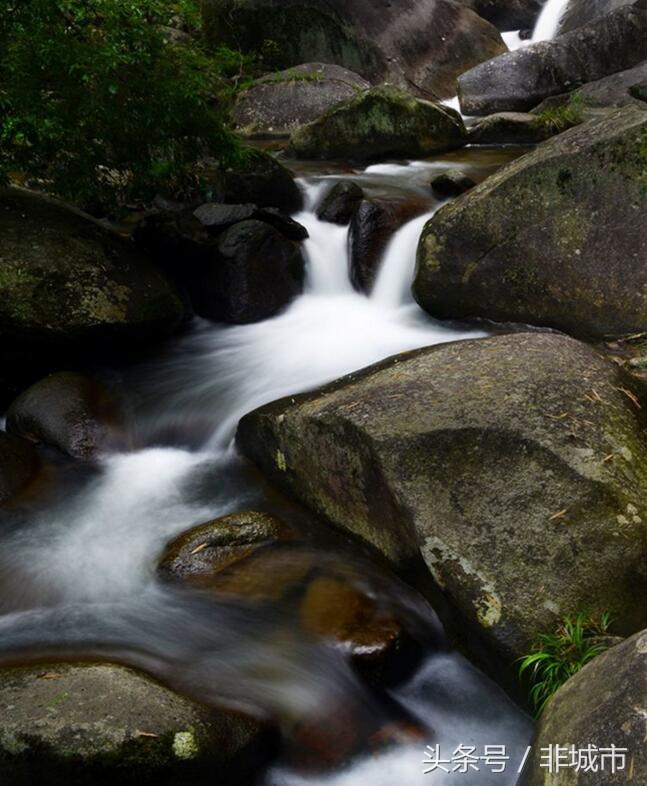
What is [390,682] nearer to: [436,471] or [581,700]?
[436,471]

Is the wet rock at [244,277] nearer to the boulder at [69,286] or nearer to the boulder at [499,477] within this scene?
the boulder at [69,286]

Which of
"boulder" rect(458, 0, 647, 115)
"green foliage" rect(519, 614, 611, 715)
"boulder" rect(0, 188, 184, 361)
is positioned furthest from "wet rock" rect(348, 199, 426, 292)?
"boulder" rect(458, 0, 647, 115)

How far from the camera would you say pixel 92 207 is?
25.9 feet

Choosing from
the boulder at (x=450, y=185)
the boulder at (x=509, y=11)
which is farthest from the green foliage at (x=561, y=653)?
the boulder at (x=509, y=11)

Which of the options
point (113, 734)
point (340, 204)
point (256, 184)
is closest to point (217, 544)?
point (113, 734)

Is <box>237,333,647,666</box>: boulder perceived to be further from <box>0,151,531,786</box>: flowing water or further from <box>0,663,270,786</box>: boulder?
<box>0,663,270,786</box>: boulder

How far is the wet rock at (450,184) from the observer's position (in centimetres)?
881

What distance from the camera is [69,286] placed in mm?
6305

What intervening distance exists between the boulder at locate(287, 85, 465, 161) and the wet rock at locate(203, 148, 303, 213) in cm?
290

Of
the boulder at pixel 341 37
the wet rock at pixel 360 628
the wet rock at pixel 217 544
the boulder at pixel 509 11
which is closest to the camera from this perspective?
the wet rock at pixel 360 628

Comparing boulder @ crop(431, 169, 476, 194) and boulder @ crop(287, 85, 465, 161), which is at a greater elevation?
boulder @ crop(287, 85, 465, 161)

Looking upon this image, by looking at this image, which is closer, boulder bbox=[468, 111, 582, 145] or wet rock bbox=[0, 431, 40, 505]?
wet rock bbox=[0, 431, 40, 505]

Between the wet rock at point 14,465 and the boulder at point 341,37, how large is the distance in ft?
43.0

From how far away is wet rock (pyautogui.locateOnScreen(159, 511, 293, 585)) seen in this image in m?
4.32
